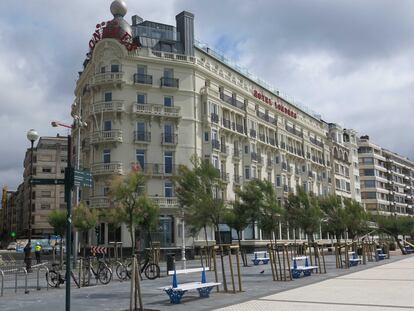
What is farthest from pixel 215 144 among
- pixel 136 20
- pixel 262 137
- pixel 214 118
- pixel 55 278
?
pixel 55 278

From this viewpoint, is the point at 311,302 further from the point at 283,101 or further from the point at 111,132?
the point at 283,101

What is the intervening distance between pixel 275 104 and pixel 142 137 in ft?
77.9

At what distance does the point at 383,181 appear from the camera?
371ft

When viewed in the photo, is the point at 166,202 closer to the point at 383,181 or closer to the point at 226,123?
the point at 226,123

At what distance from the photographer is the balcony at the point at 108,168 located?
A: 4484cm

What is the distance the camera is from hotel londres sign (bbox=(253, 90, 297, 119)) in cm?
6042

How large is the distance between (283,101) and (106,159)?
98.2ft

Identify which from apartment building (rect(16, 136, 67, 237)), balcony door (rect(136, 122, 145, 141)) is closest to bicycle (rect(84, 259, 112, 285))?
balcony door (rect(136, 122, 145, 141))

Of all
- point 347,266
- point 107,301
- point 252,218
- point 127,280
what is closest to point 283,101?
point 252,218

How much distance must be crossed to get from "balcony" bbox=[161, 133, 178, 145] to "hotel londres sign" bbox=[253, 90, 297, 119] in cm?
1522

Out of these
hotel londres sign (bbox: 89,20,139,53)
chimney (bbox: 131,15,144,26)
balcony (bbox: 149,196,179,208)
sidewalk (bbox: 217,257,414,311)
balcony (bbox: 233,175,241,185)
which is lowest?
sidewalk (bbox: 217,257,414,311)

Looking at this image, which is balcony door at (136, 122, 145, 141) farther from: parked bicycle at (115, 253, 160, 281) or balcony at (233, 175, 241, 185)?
parked bicycle at (115, 253, 160, 281)

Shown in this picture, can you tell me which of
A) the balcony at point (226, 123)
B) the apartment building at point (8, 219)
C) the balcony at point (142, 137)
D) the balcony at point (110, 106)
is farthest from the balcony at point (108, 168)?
the apartment building at point (8, 219)

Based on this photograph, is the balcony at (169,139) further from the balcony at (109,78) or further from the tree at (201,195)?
the tree at (201,195)
